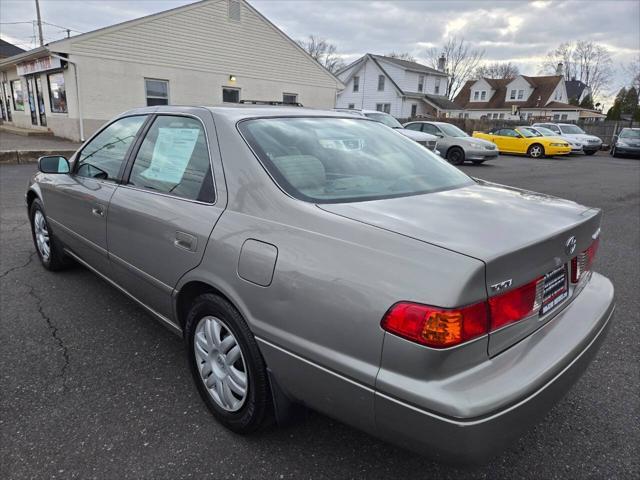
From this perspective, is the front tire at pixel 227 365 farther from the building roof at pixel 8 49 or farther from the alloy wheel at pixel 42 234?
the building roof at pixel 8 49

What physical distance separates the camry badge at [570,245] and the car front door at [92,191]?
2609mm

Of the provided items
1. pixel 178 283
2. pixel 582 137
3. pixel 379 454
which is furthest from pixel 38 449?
pixel 582 137

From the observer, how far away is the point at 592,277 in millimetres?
2473

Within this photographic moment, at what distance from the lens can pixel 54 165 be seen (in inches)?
144

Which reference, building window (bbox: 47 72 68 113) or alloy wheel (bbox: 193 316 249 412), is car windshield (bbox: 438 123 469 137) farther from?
alloy wheel (bbox: 193 316 249 412)

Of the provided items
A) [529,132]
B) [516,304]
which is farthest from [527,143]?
[516,304]

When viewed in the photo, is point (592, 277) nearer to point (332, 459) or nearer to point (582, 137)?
point (332, 459)

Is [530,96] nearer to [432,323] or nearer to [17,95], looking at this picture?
[17,95]

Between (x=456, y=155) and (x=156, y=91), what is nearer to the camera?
(x=456, y=155)

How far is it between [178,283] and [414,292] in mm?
1384

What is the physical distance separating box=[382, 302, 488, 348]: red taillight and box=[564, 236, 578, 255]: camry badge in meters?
0.64

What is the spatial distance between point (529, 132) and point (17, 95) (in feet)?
83.2

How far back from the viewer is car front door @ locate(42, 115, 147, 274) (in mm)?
3127

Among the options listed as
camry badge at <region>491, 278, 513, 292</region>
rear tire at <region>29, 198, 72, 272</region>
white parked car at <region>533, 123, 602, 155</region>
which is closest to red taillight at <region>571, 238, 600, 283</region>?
camry badge at <region>491, 278, 513, 292</region>
